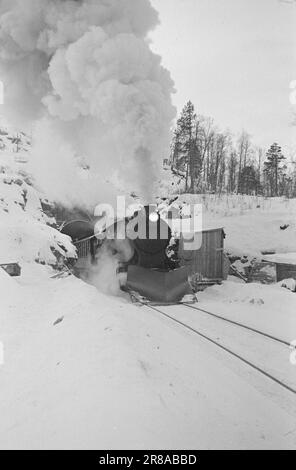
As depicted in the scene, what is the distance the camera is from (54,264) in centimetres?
1164

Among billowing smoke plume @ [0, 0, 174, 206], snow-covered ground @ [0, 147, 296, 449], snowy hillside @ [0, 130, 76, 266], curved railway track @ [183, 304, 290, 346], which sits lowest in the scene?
curved railway track @ [183, 304, 290, 346]

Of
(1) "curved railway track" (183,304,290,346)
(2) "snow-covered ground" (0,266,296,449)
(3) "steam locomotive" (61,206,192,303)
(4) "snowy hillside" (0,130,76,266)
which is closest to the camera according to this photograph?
(2) "snow-covered ground" (0,266,296,449)

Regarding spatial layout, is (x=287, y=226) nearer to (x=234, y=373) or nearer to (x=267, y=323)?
(x=267, y=323)

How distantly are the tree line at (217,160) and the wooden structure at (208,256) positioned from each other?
18586mm

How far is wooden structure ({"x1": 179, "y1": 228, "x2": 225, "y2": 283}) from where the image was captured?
14.3m

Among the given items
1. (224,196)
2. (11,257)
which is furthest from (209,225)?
(11,257)

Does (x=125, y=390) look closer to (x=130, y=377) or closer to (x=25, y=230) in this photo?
(x=130, y=377)

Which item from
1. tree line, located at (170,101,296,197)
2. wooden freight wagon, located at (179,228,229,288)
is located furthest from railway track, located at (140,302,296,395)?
tree line, located at (170,101,296,197)

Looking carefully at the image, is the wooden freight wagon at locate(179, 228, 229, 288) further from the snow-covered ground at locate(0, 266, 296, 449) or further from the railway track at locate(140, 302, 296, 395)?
the snow-covered ground at locate(0, 266, 296, 449)

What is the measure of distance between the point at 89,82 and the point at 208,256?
8.02 metres

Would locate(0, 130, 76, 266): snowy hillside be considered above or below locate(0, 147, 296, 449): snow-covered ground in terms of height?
above

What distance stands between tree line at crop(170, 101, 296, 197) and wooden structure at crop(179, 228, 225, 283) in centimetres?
1859

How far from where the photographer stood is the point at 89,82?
36.4 ft

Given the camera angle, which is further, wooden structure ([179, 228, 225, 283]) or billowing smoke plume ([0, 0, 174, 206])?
wooden structure ([179, 228, 225, 283])
